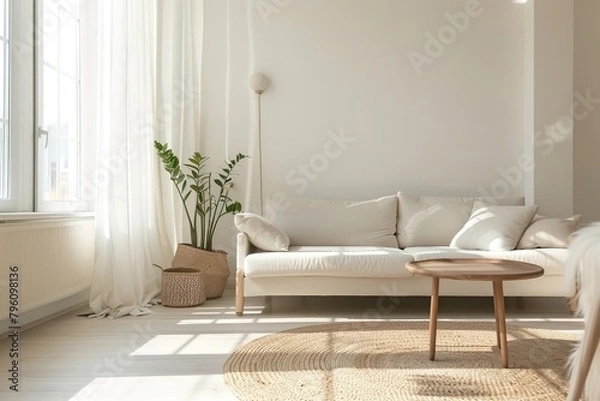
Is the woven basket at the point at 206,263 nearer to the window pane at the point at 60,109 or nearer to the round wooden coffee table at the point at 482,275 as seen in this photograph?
the window pane at the point at 60,109

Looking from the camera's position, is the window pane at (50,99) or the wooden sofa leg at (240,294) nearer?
the window pane at (50,99)

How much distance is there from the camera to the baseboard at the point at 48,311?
311 cm

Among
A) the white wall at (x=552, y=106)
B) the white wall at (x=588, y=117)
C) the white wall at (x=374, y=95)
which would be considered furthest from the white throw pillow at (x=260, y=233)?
the white wall at (x=588, y=117)

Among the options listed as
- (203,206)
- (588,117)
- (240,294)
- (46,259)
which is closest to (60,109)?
(46,259)

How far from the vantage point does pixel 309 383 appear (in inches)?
88.6

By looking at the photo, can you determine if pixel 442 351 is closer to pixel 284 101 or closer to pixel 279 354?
pixel 279 354

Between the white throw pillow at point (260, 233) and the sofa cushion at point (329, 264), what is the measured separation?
0.43 ft

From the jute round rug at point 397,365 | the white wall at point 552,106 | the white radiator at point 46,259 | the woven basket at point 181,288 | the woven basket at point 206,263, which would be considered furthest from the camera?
the white wall at point 552,106

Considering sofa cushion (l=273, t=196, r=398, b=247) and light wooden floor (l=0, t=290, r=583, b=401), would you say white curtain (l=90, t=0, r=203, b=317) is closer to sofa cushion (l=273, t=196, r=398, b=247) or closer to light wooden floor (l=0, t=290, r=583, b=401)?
light wooden floor (l=0, t=290, r=583, b=401)

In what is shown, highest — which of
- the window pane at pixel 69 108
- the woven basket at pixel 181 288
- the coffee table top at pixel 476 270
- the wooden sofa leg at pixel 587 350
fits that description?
the window pane at pixel 69 108

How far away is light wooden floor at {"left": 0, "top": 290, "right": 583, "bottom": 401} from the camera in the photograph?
87.4 inches

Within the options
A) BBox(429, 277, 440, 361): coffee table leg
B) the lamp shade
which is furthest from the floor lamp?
BBox(429, 277, 440, 361): coffee table leg

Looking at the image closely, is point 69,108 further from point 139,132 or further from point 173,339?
point 173,339

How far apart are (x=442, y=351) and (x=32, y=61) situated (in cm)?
288
